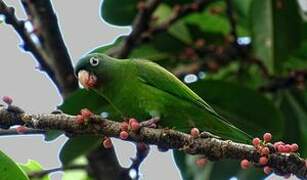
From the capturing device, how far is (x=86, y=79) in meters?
2.71

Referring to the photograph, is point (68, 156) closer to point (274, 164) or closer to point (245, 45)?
point (245, 45)

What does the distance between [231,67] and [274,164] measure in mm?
2312

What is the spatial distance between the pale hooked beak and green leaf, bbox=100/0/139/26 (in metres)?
1.18

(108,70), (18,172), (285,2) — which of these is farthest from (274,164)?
(285,2)

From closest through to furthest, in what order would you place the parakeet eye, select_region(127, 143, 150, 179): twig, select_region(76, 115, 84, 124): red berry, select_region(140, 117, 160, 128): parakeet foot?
select_region(76, 115, 84, 124): red berry, select_region(140, 117, 160, 128): parakeet foot, select_region(127, 143, 150, 179): twig, the parakeet eye

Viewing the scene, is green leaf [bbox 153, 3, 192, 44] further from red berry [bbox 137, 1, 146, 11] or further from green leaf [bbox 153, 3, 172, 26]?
red berry [bbox 137, 1, 146, 11]

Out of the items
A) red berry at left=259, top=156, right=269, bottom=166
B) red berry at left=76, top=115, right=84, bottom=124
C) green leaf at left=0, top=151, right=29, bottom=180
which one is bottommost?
green leaf at left=0, top=151, right=29, bottom=180

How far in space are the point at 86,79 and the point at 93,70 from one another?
0.08m

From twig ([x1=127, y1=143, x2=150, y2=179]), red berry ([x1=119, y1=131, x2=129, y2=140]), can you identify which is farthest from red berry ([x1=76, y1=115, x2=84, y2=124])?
twig ([x1=127, y1=143, x2=150, y2=179])

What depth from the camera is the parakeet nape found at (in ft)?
8.48

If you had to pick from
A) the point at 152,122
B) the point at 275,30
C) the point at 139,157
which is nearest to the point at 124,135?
the point at 152,122

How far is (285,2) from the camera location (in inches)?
146

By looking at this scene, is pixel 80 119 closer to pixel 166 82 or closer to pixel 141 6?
pixel 166 82

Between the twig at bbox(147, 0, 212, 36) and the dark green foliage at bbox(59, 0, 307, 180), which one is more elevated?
the twig at bbox(147, 0, 212, 36)
